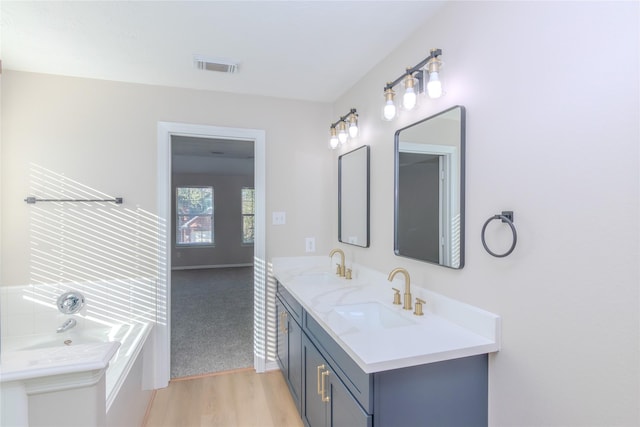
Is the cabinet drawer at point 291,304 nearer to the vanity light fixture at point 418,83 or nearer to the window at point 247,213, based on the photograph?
the vanity light fixture at point 418,83

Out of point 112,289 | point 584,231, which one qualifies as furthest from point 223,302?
point 584,231

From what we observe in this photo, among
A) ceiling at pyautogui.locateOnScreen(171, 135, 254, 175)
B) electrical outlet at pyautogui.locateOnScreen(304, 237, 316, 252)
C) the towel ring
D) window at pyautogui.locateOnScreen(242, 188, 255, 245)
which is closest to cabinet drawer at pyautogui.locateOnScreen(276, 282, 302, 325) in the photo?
electrical outlet at pyautogui.locateOnScreen(304, 237, 316, 252)

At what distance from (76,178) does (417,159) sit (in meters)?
2.40

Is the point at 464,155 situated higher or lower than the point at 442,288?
higher

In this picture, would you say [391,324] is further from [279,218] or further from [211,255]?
[211,255]

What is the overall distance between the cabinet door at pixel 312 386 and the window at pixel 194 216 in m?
6.25

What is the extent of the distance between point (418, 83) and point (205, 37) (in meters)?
1.23

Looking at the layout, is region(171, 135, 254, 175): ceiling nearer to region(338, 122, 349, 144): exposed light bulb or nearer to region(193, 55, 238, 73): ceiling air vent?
region(193, 55, 238, 73): ceiling air vent

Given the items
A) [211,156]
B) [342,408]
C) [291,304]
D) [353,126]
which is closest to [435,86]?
[353,126]

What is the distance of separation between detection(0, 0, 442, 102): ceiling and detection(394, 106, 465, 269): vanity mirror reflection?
0.59 m

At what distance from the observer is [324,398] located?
1598 mm

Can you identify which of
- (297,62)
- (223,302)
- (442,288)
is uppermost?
(297,62)

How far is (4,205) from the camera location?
2258 millimetres

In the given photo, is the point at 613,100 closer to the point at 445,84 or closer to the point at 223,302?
the point at 445,84
